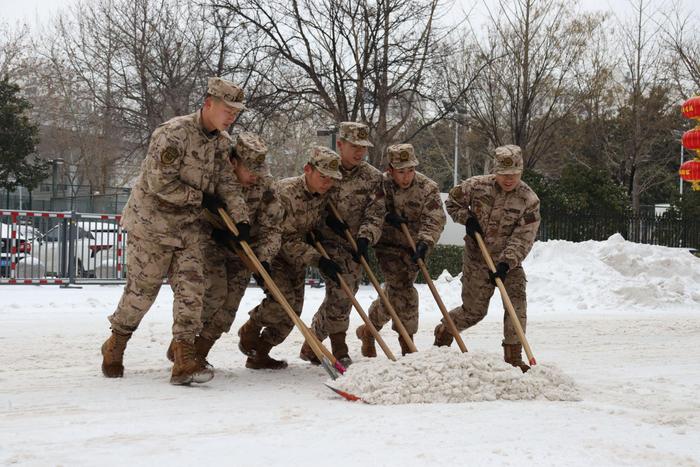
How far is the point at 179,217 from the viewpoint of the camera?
595cm

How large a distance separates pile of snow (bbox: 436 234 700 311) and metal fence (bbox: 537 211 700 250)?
322cm

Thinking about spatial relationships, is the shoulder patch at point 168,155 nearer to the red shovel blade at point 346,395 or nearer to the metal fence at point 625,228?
the red shovel blade at point 346,395

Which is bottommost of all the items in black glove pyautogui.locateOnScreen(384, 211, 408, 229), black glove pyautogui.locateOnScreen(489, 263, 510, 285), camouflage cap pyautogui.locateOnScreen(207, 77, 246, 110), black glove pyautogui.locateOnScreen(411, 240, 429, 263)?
black glove pyautogui.locateOnScreen(489, 263, 510, 285)

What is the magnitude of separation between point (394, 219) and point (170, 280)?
81.0 inches

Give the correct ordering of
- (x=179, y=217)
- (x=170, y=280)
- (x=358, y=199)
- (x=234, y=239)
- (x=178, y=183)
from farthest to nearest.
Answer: (x=358, y=199) < (x=234, y=239) < (x=170, y=280) < (x=179, y=217) < (x=178, y=183)

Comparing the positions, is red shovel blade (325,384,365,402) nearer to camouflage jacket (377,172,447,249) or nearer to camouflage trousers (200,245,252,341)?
camouflage trousers (200,245,252,341)

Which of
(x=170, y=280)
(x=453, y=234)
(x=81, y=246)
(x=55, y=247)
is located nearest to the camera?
(x=170, y=280)

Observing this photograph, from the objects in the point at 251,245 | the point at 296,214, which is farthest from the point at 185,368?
the point at 296,214

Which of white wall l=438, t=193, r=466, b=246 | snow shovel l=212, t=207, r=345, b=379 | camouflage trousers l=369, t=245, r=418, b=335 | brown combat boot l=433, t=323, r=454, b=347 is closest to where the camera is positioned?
snow shovel l=212, t=207, r=345, b=379

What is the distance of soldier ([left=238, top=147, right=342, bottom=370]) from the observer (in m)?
6.59

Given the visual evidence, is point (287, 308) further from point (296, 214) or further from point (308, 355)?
point (308, 355)

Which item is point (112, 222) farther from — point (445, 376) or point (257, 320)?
point (445, 376)

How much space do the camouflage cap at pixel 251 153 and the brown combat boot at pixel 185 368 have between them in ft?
4.43

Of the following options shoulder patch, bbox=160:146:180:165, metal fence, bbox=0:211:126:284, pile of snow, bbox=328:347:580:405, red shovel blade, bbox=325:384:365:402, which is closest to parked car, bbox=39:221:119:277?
metal fence, bbox=0:211:126:284
